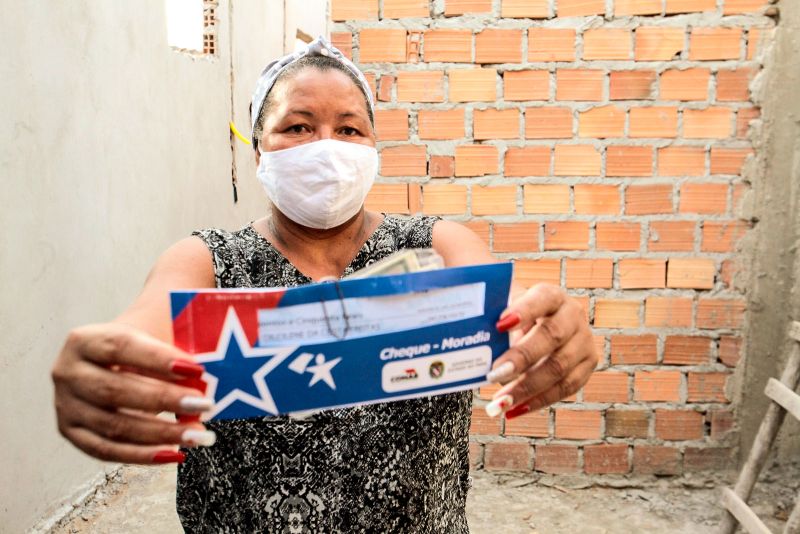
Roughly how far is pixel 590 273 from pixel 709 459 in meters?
1.01

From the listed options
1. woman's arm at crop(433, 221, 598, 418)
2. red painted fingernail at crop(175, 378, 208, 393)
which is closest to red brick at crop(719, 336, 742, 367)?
woman's arm at crop(433, 221, 598, 418)

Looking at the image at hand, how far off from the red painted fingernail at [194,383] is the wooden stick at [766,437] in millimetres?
2304

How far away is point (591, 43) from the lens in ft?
8.53

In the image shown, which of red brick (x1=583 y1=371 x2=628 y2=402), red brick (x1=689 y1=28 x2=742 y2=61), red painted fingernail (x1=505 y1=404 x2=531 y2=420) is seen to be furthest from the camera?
red brick (x1=583 y1=371 x2=628 y2=402)

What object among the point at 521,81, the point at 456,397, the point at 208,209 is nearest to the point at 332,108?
the point at 456,397

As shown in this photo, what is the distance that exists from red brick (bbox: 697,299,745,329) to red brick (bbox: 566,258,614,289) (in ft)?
1.34

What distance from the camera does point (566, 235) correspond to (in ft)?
8.93

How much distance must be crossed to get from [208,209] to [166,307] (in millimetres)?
5097

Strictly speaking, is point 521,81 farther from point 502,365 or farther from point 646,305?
point 502,365

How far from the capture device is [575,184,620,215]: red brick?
269cm

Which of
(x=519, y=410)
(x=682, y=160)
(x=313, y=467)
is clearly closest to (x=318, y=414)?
(x=313, y=467)

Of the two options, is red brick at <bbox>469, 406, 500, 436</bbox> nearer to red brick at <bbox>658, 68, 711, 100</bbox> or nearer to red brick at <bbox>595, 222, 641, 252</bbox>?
red brick at <bbox>595, 222, 641, 252</bbox>

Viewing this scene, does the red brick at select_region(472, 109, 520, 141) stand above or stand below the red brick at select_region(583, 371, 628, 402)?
above

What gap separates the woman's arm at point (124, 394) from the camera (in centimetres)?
80
